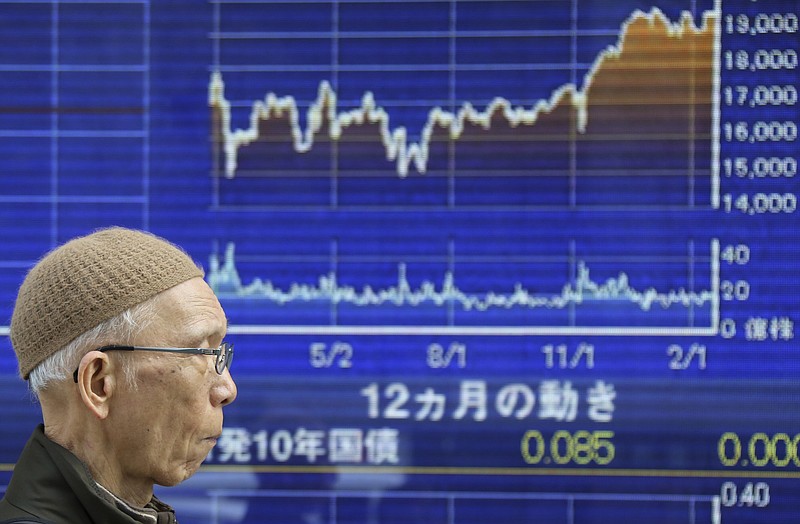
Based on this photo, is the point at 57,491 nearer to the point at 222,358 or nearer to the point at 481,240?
the point at 222,358

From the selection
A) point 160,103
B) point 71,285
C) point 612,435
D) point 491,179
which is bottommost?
point 612,435

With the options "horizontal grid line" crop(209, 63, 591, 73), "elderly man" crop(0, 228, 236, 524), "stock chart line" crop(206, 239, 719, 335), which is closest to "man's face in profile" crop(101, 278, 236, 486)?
"elderly man" crop(0, 228, 236, 524)

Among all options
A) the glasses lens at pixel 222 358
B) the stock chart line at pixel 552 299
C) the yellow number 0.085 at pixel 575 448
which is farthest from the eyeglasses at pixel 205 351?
the yellow number 0.085 at pixel 575 448

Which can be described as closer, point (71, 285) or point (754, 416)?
point (71, 285)

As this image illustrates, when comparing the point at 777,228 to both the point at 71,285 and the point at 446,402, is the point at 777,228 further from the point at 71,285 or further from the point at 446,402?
the point at 71,285

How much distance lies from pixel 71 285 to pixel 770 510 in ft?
7.61

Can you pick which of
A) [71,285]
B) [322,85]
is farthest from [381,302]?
[71,285]

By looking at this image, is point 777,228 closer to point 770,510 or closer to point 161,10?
point 770,510

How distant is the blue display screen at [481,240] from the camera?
308 cm

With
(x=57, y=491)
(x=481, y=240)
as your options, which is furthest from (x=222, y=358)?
(x=481, y=240)

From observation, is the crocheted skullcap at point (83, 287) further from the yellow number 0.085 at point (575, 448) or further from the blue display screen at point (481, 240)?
the yellow number 0.085 at point (575, 448)

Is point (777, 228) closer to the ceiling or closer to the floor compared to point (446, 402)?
closer to the ceiling

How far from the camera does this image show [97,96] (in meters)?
3.18

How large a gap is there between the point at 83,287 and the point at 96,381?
0.12 metres
